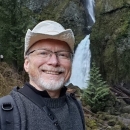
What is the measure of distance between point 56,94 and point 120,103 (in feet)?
41.4

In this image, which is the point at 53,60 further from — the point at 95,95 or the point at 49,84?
the point at 95,95

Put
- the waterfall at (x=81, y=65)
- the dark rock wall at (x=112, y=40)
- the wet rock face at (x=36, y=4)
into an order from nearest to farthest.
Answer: the waterfall at (x=81, y=65), the dark rock wall at (x=112, y=40), the wet rock face at (x=36, y=4)

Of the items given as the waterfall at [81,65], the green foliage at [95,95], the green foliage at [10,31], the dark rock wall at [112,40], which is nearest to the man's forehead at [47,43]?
the green foliage at [95,95]

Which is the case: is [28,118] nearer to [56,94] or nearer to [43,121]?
[43,121]

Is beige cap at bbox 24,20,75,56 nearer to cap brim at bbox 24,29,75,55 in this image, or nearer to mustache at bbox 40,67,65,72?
cap brim at bbox 24,29,75,55

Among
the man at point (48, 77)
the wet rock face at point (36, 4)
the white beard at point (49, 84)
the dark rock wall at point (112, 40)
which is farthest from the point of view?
the wet rock face at point (36, 4)

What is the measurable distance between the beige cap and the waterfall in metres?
16.4

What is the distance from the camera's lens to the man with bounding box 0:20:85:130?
6.35ft

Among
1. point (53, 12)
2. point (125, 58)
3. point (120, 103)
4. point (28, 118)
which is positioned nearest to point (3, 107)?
point (28, 118)

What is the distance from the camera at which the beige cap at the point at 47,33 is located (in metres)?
2.03

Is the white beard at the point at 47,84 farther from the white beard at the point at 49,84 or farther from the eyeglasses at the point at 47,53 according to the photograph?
the eyeglasses at the point at 47,53

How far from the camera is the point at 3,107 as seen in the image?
1732 millimetres

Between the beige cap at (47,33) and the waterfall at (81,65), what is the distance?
1635 centimetres

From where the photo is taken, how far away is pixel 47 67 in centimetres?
209
